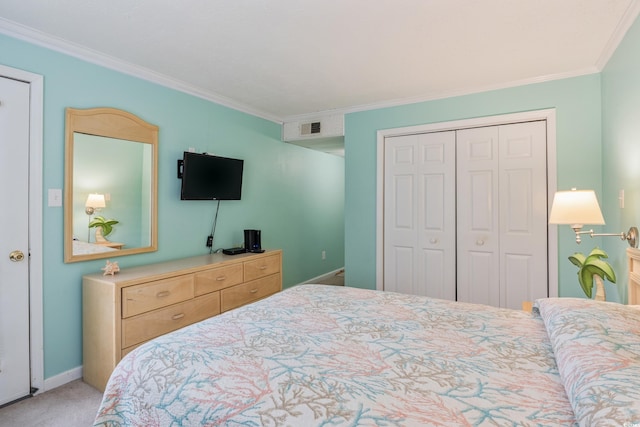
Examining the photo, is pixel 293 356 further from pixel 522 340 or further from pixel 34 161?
pixel 34 161

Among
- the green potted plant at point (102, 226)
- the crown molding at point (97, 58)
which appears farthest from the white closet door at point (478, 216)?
the green potted plant at point (102, 226)

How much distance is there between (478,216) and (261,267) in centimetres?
216

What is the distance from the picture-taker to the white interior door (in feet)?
6.85

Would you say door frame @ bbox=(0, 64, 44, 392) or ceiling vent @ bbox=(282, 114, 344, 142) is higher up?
ceiling vent @ bbox=(282, 114, 344, 142)

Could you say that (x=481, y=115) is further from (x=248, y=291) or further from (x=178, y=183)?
(x=178, y=183)

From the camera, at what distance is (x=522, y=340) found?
1379 millimetres

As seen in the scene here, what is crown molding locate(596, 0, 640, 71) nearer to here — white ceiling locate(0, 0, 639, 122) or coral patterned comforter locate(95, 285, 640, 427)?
white ceiling locate(0, 0, 639, 122)

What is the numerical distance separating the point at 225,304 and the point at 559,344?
2450mm

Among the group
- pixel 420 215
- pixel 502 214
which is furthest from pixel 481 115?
pixel 420 215

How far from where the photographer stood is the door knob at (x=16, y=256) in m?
2.12

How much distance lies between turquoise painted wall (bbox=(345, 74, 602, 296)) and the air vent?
391 millimetres

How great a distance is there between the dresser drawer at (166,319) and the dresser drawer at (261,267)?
391 mm

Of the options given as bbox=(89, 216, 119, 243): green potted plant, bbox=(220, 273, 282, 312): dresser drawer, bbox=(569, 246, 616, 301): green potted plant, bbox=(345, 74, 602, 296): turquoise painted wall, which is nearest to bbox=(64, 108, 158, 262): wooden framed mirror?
bbox=(89, 216, 119, 243): green potted plant

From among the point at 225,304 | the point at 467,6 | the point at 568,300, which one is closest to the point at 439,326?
the point at 568,300
